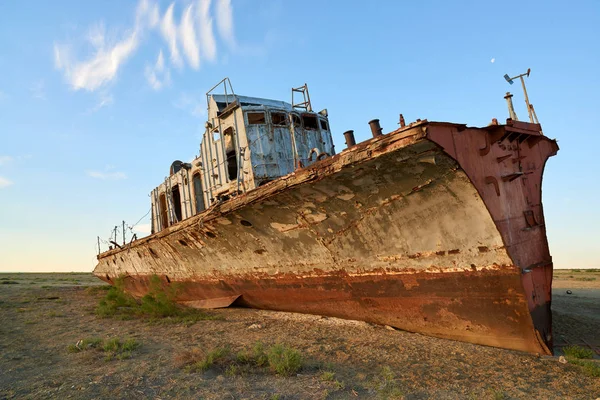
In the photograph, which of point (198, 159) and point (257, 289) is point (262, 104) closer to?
point (198, 159)

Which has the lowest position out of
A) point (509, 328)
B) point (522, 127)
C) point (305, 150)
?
point (509, 328)

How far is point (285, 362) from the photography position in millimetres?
4082

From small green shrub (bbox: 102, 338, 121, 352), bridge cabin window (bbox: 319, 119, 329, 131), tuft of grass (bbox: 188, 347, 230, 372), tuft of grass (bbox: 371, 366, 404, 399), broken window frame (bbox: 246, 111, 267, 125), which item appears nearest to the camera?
tuft of grass (bbox: 371, 366, 404, 399)

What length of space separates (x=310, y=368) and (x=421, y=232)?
218 cm

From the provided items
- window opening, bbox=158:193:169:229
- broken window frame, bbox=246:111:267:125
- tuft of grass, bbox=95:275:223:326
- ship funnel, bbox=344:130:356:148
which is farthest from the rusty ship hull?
window opening, bbox=158:193:169:229

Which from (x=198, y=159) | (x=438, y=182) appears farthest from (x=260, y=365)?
(x=198, y=159)

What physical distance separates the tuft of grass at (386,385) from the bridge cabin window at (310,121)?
6.37m

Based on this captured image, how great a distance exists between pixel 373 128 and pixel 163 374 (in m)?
3.82

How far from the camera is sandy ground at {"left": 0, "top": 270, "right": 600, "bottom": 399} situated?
359 cm

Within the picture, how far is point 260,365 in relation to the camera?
4.34m

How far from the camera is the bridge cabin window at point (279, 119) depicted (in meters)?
8.87

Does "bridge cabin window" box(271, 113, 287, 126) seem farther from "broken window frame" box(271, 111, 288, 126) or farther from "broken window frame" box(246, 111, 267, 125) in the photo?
"broken window frame" box(246, 111, 267, 125)

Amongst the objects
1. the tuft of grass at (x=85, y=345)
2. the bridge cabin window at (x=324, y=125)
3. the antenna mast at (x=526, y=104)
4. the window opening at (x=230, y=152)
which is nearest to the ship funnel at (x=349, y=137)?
the antenna mast at (x=526, y=104)

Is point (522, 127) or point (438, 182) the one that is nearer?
point (438, 182)
